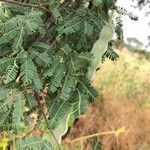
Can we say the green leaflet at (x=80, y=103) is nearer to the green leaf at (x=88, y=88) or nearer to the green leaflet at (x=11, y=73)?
the green leaf at (x=88, y=88)

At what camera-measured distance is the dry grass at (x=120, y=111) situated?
6324 mm

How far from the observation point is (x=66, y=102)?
6.11 feet

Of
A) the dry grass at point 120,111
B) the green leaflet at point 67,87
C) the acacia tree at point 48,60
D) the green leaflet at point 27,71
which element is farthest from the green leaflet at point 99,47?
the dry grass at point 120,111

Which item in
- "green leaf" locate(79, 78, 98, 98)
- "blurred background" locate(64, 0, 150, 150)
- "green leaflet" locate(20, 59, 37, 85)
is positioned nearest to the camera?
"green leaflet" locate(20, 59, 37, 85)

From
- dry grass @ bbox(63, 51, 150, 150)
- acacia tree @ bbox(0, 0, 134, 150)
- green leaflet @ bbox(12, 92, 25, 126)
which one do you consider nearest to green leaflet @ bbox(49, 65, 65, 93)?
acacia tree @ bbox(0, 0, 134, 150)

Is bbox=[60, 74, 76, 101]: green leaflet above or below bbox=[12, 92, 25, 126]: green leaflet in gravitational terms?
above

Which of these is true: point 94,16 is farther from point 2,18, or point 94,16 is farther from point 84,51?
point 2,18

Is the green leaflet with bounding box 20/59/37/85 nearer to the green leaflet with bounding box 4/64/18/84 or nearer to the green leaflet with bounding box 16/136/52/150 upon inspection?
the green leaflet with bounding box 4/64/18/84

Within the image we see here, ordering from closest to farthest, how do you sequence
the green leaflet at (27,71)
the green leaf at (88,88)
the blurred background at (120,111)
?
1. the green leaflet at (27,71)
2. the green leaf at (88,88)
3. the blurred background at (120,111)

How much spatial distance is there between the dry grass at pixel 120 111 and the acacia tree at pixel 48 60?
11.2 feet

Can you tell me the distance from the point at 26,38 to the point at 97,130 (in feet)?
16.3

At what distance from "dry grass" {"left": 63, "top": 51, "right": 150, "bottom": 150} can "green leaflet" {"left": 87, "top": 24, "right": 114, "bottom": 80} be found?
3.41 metres

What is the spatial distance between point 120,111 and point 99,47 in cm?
555

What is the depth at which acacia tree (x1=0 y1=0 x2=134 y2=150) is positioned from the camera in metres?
1.81
